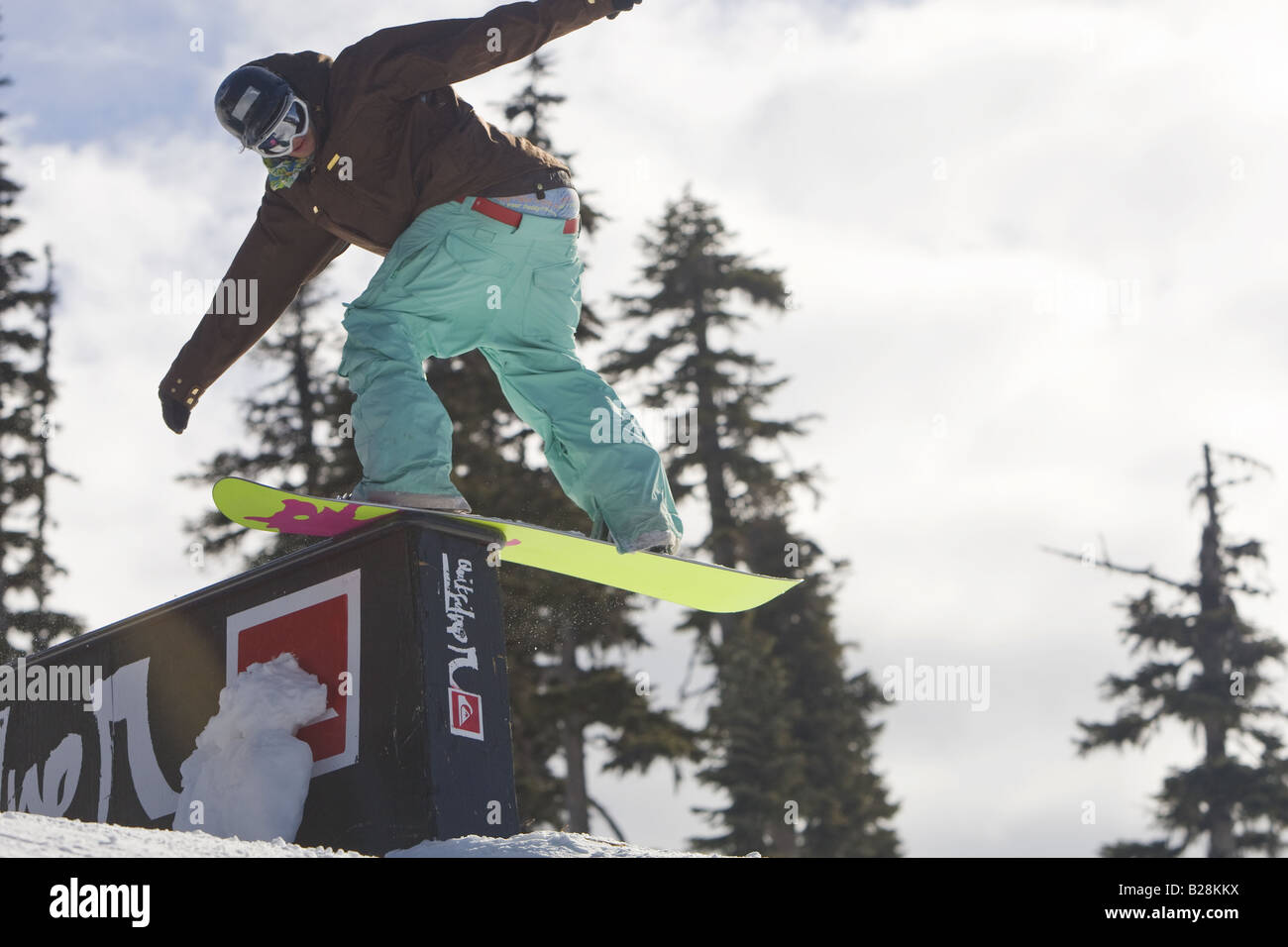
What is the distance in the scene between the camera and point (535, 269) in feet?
15.3

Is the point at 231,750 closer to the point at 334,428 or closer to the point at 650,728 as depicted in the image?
the point at 650,728

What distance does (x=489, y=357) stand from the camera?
4.82 meters

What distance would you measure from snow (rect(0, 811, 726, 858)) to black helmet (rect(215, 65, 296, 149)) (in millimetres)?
2163

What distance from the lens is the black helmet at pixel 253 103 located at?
4.31m

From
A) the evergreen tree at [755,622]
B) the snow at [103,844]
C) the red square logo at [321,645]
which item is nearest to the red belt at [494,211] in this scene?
the red square logo at [321,645]

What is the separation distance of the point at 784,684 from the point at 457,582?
18932 mm

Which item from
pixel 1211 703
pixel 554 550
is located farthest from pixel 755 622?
pixel 554 550

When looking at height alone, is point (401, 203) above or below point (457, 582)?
above

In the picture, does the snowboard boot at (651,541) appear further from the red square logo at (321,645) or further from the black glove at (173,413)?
the black glove at (173,413)

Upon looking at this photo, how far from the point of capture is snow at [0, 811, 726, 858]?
2.63m

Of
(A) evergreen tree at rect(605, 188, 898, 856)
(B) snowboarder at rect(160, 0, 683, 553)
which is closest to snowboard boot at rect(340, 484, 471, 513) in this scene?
(B) snowboarder at rect(160, 0, 683, 553)

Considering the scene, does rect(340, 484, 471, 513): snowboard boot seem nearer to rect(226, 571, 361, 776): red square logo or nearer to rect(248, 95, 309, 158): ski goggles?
rect(226, 571, 361, 776): red square logo

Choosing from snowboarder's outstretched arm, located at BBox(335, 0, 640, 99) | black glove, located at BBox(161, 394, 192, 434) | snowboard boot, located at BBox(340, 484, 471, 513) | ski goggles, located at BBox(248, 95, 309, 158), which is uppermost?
snowboarder's outstretched arm, located at BBox(335, 0, 640, 99)
